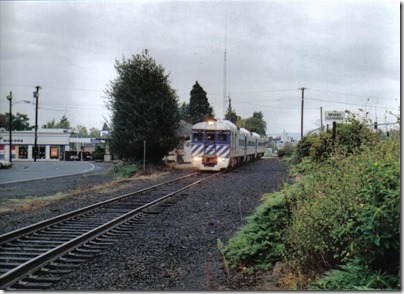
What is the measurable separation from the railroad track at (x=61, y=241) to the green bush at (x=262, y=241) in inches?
71.8

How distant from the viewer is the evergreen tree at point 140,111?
21062 mm

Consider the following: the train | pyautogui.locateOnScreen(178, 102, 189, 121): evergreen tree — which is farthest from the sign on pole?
the train

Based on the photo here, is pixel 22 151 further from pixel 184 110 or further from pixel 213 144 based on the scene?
pixel 213 144

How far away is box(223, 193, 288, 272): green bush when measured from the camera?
4.92 m

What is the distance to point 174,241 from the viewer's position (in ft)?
21.8

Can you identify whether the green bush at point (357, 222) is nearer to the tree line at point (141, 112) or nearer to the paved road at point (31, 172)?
the paved road at point (31, 172)

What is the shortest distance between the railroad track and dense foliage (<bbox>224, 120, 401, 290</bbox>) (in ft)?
6.46

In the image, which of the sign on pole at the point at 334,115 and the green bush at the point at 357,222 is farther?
the sign on pole at the point at 334,115

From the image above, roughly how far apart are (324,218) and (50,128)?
3546mm

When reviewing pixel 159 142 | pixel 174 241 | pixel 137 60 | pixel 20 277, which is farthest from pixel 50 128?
pixel 159 142

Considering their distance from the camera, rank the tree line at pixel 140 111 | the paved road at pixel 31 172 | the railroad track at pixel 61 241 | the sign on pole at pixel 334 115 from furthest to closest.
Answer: the tree line at pixel 140 111 < the paved road at pixel 31 172 < the sign on pole at pixel 334 115 < the railroad track at pixel 61 241

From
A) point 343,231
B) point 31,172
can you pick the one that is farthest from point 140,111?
point 343,231

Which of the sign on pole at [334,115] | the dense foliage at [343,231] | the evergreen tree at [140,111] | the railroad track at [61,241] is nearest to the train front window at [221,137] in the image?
the evergreen tree at [140,111]

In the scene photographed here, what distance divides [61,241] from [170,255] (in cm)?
182
